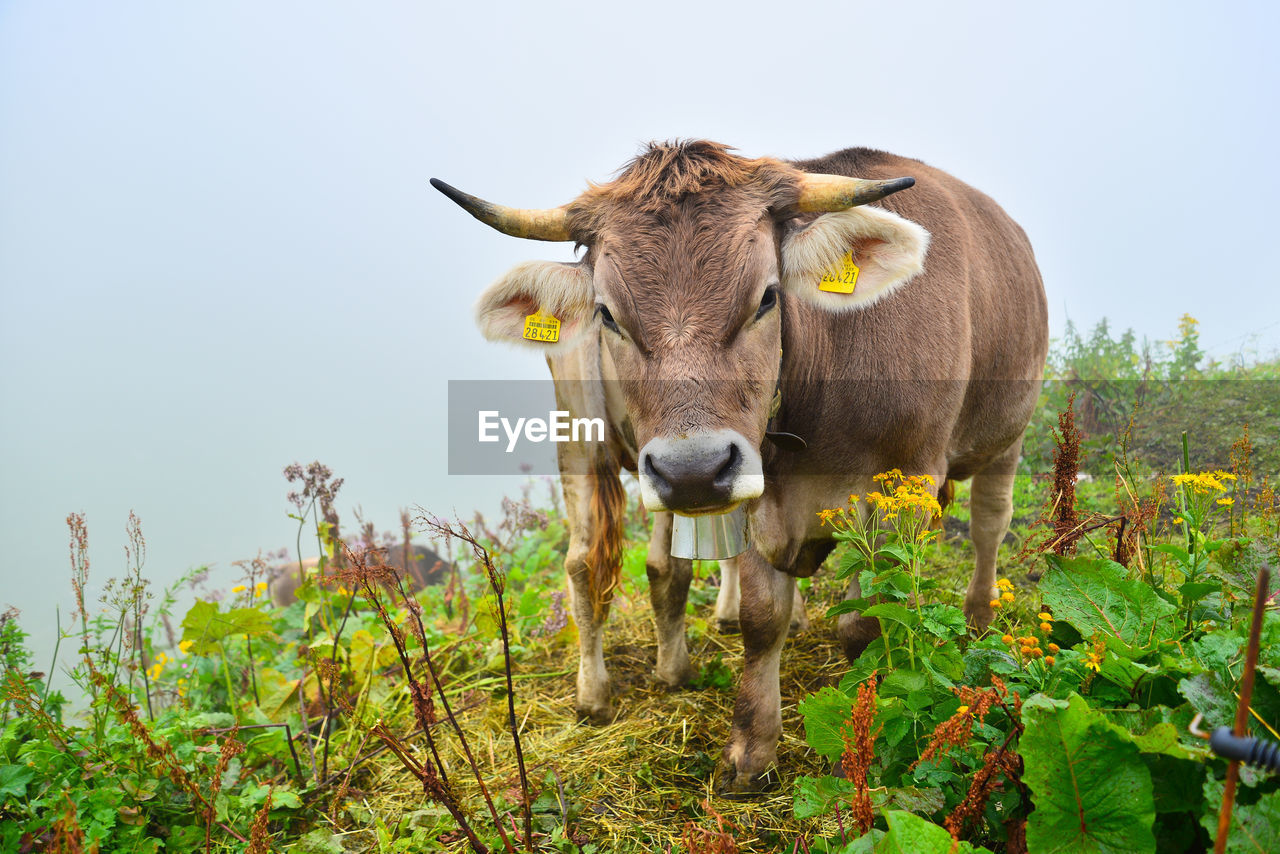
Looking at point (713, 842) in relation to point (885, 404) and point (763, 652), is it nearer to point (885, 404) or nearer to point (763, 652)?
point (763, 652)

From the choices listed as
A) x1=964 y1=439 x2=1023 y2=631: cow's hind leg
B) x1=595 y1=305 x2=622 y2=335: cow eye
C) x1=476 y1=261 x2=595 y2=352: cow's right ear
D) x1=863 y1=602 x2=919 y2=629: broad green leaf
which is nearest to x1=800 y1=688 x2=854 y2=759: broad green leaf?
x1=863 y1=602 x2=919 y2=629: broad green leaf

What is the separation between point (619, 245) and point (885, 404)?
3.81 ft

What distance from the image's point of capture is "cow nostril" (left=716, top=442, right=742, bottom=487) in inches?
82.0

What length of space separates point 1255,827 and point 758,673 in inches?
70.9

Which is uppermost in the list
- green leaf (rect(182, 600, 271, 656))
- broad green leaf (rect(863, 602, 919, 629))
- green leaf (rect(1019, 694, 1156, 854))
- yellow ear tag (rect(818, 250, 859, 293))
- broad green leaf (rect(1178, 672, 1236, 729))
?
yellow ear tag (rect(818, 250, 859, 293))

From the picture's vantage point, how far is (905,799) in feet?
4.90

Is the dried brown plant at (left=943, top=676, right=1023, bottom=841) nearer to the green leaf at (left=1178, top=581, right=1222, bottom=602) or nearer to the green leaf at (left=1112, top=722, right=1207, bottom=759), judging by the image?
the green leaf at (left=1112, top=722, right=1207, bottom=759)

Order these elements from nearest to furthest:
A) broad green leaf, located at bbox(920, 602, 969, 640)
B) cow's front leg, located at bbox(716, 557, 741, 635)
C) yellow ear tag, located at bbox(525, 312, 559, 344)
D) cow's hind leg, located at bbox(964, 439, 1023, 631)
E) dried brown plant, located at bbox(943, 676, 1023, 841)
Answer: dried brown plant, located at bbox(943, 676, 1023, 841)
broad green leaf, located at bbox(920, 602, 969, 640)
yellow ear tag, located at bbox(525, 312, 559, 344)
cow's hind leg, located at bbox(964, 439, 1023, 631)
cow's front leg, located at bbox(716, 557, 741, 635)

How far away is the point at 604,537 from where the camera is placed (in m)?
3.63

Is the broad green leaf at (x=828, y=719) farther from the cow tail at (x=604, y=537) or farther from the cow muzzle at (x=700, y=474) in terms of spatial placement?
the cow tail at (x=604, y=537)

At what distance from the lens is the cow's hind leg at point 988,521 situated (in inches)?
163

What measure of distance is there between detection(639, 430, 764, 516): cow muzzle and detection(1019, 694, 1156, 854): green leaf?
0.94m

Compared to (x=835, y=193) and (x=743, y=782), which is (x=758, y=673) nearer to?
(x=743, y=782)

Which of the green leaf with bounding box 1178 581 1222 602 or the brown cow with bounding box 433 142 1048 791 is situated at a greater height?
the brown cow with bounding box 433 142 1048 791
